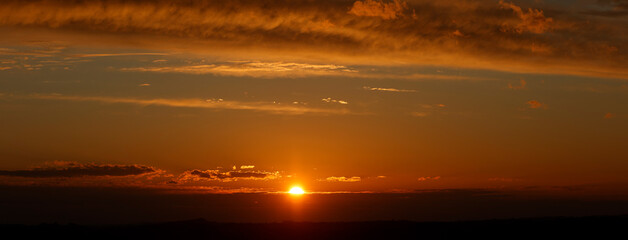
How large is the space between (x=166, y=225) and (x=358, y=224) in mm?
13561

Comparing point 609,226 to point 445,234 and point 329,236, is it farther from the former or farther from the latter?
point 329,236

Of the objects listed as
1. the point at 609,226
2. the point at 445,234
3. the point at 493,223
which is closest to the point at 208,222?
the point at 445,234

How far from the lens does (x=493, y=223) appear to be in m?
53.7

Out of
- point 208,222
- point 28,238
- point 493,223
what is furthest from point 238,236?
point 493,223

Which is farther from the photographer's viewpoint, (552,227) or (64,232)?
(552,227)

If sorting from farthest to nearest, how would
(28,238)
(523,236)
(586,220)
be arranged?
(586,220), (523,236), (28,238)

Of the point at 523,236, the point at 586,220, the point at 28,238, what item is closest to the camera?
the point at 28,238

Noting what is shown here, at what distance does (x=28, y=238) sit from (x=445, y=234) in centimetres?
2811

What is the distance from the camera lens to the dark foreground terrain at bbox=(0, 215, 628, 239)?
4906 cm

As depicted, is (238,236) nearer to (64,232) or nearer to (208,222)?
(208,222)

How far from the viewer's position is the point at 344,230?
51.4 meters

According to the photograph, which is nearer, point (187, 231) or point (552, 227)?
point (187, 231)

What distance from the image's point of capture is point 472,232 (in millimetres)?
Answer: 51906

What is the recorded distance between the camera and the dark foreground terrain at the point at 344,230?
49.1 meters
